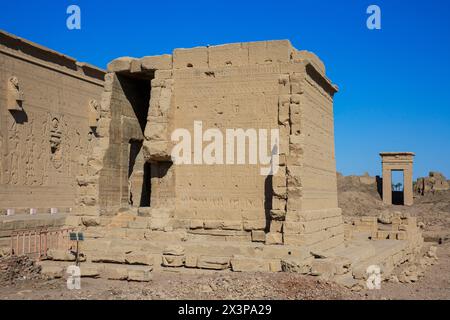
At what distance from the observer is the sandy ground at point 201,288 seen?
27.8 feet

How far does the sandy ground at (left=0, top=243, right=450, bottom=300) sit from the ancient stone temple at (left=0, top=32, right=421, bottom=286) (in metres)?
0.51

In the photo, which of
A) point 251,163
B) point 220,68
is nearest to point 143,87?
point 220,68

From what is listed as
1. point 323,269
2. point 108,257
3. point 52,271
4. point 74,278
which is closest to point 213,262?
point 323,269

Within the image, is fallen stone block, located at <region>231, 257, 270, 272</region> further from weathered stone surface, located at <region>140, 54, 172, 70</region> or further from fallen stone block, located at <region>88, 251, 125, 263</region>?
weathered stone surface, located at <region>140, 54, 172, 70</region>

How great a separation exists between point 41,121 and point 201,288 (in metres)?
13.9

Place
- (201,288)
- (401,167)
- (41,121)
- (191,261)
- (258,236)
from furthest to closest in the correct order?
(401,167)
(41,121)
(258,236)
(191,261)
(201,288)

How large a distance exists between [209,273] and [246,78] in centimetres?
480

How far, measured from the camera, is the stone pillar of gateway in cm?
1180

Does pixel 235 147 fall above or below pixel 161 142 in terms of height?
below

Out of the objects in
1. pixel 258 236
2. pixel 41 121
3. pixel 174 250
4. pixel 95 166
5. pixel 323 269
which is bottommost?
pixel 323 269

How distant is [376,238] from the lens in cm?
1933

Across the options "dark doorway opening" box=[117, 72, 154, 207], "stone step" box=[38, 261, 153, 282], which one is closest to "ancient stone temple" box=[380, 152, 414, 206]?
"dark doorway opening" box=[117, 72, 154, 207]

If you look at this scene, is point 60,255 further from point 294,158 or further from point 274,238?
point 294,158

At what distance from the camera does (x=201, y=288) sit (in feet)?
28.9
